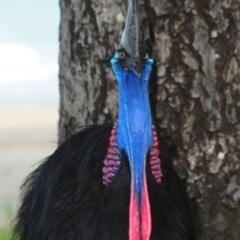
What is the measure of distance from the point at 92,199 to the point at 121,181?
14 centimetres

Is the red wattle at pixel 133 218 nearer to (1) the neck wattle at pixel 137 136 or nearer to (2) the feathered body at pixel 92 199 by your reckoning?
(1) the neck wattle at pixel 137 136

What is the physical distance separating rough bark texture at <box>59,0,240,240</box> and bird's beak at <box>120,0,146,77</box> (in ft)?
1.97

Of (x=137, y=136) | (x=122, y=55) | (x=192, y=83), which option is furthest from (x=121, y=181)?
(x=192, y=83)

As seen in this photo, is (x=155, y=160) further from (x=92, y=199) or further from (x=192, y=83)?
(x=192, y=83)

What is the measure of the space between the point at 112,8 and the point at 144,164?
854 mm

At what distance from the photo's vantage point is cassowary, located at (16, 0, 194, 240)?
277 centimetres

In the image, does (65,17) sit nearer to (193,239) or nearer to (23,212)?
(23,212)

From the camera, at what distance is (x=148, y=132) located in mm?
2828

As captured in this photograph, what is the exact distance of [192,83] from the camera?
3.35 metres

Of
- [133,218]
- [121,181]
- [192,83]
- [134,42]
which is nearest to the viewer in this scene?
[134,42]

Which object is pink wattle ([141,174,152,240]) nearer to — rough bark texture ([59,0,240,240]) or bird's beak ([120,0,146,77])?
bird's beak ([120,0,146,77])

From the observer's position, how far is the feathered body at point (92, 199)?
116 inches

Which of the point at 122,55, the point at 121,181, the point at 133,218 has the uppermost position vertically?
the point at 122,55

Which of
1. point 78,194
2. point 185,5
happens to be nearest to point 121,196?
point 78,194
